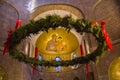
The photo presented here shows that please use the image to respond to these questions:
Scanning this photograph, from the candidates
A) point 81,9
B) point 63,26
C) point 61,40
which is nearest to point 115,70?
point 81,9

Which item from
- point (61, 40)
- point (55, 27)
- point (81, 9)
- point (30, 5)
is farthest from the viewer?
point (61, 40)

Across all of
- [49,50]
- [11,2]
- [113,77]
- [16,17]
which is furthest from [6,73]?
[49,50]

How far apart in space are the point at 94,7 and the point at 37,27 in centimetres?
929

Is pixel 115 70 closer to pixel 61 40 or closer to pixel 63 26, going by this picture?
pixel 63 26

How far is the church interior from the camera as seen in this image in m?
7.32

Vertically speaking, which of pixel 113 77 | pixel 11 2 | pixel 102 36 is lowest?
pixel 113 77

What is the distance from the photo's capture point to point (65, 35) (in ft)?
67.0

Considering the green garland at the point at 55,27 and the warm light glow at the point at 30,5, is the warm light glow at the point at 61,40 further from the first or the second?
the green garland at the point at 55,27

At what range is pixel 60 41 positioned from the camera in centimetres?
2061

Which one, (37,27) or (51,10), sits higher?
(51,10)

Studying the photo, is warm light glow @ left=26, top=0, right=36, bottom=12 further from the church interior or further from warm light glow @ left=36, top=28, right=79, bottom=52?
warm light glow @ left=36, top=28, right=79, bottom=52

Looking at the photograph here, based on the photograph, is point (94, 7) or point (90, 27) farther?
point (94, 7)

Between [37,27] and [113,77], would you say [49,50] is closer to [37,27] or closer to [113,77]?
[113,77]

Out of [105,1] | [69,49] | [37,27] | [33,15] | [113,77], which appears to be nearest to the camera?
[37,27]
